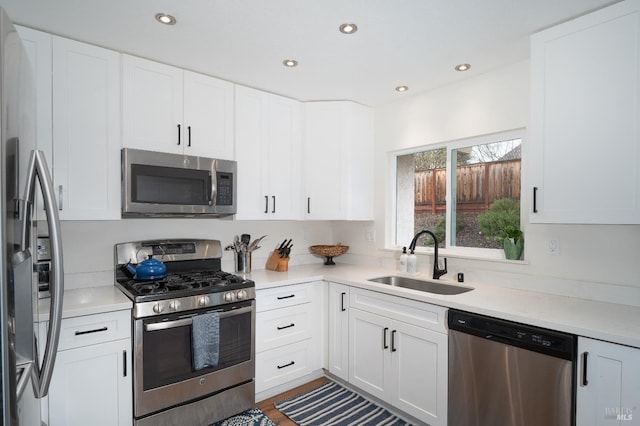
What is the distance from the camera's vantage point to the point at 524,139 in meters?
2.47

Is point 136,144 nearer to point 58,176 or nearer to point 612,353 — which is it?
point 58,176

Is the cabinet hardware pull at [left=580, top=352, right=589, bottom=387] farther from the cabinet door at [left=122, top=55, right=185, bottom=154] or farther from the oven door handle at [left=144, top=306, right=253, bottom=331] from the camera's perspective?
the cabinet door at [left=122, top=55, right=185, bottom=154]

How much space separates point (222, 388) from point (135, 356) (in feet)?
2.10

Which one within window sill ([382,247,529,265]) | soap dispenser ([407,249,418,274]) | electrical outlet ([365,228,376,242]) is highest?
electrical outlet ([365,228,376,242])

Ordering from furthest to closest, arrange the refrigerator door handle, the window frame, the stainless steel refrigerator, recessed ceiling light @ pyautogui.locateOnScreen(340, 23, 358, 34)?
the window frame → recessed ceiling light @ pyautogui.locateOnScreen(340, 23, 358, 34) → the refrigerator door handle → the stainless steel refrigerator

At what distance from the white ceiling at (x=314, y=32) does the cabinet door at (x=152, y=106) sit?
0.30 ft

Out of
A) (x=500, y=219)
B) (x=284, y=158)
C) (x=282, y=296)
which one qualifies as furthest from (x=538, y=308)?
(x=284, y=158)

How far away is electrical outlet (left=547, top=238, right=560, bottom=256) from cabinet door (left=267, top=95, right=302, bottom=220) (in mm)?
1946

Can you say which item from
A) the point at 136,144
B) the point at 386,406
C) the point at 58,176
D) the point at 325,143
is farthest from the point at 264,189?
the point at 386,406

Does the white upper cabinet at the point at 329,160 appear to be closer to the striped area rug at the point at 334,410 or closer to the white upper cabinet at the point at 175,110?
the white upper cabinet at the point at 175,110

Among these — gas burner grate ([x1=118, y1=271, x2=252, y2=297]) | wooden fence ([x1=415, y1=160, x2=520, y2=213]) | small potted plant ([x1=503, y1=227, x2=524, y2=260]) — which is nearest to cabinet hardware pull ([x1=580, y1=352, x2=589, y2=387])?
small potted plant ([x1=503, y1=227, x2=524, y2=260])

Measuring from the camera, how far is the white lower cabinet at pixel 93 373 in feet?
5.97

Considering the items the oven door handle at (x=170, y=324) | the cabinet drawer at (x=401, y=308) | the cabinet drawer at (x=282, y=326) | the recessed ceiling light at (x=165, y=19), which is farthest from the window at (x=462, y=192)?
the recessed ceiling light at (x=165, y=19)

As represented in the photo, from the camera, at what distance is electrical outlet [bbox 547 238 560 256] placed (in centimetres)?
223
